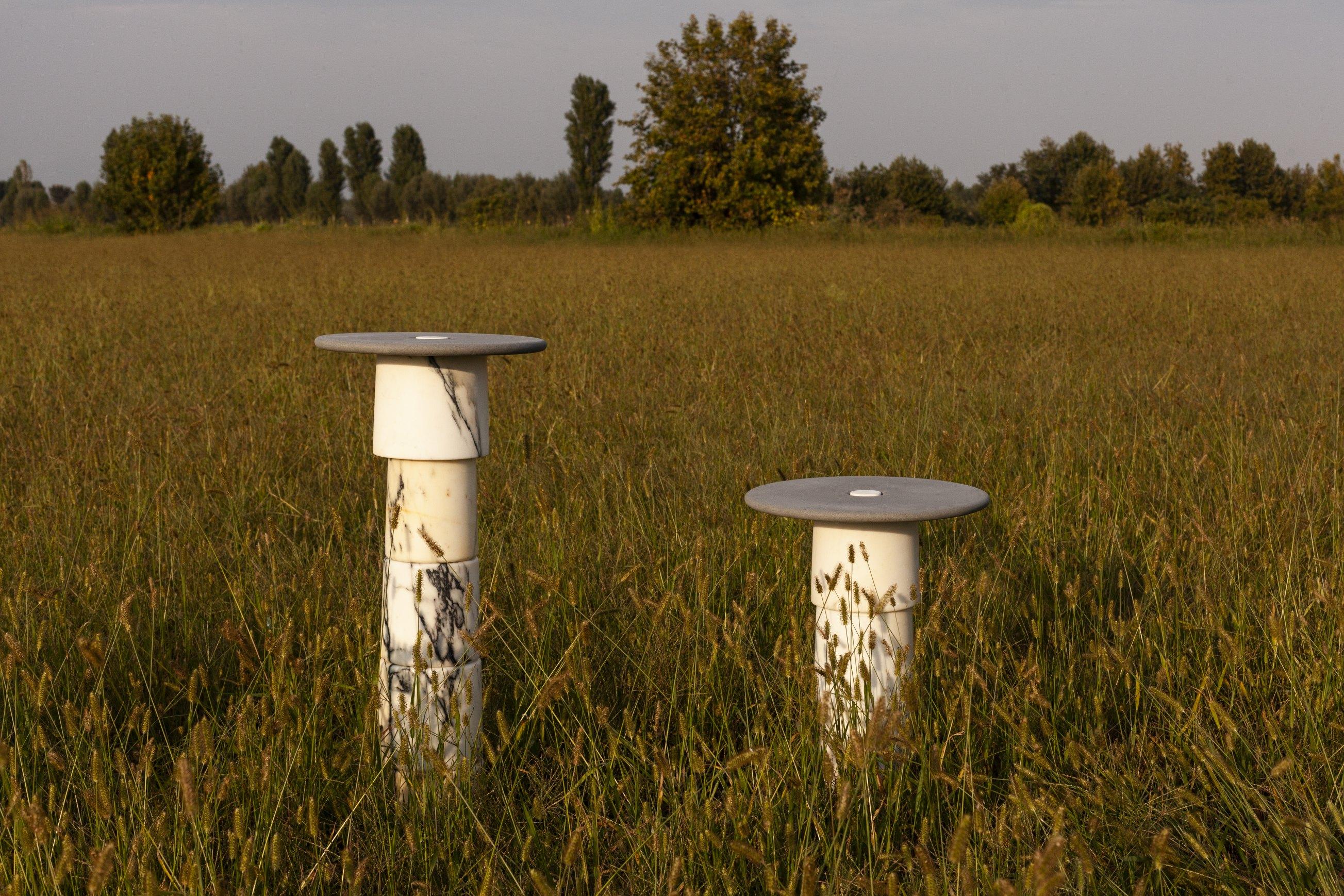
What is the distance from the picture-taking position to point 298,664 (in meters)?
1.63

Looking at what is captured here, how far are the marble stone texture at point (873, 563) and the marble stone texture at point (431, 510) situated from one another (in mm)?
584

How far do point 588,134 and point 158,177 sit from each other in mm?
25099

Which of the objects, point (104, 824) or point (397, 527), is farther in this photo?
point (397, 527)

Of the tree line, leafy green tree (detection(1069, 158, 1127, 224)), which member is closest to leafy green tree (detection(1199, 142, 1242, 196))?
the tree line

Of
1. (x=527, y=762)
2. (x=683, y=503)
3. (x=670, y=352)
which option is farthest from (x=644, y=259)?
(x=527, y=762)

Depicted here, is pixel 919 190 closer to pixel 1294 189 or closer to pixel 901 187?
pixel 901 187

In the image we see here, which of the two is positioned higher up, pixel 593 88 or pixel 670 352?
pixel 593 88

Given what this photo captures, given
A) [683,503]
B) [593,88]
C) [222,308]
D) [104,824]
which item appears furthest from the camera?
[593,88]

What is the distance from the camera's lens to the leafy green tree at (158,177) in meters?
33.6

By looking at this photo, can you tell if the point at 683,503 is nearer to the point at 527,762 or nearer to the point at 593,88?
the point at 527,762

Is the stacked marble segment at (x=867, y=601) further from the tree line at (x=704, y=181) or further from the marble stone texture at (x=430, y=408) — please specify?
the tree line at (x=704, y=181)

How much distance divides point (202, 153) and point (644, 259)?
25711 millimetres

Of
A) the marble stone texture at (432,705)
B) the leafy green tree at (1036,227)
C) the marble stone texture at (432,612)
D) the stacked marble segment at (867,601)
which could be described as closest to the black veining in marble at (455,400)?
the marble stone texture at (432,612)

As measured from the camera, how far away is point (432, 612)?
1.72 metres
